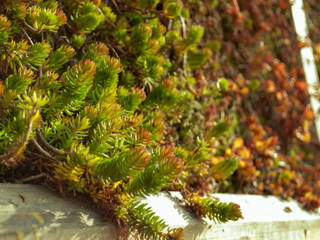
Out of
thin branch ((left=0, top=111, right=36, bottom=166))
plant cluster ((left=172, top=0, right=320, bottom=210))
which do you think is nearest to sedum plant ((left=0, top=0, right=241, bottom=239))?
thin branch ((left=0, top=111, right=36, bottom=166))

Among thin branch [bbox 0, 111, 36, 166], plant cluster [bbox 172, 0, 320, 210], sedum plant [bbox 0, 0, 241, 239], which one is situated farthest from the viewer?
plant cluster [bbox 172, 0, 320, 210]

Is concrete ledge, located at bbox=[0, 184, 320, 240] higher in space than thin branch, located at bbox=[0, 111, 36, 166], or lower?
lower

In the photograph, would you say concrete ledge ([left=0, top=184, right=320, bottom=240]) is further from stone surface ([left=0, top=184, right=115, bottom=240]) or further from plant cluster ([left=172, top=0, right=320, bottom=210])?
plant cluster ([left=172, top=0, right=320, bottom=210])

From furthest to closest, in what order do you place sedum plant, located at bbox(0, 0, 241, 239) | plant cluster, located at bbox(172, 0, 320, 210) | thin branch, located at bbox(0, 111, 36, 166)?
plant cluster, located at bbox(172, 0, 320, 210)
sedum plant, located at bbox(0, 0, 241, 239)
thin branch, located at bbox(0, 111, 36, 166)

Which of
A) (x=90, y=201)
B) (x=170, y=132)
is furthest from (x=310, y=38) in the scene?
(x=90, y=201)

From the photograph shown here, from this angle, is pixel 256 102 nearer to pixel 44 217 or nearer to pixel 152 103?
pixel 152 103

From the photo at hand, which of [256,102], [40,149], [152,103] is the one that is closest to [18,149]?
[40,149]

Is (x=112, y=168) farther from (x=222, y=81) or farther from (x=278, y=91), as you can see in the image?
(x=278, y=91)

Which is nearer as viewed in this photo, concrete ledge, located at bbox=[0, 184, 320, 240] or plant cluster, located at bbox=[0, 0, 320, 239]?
concrete ledge, located at bbox=[0, 184, 320, 240]
